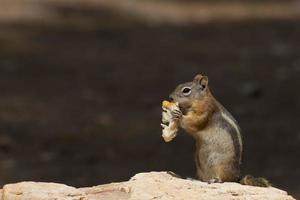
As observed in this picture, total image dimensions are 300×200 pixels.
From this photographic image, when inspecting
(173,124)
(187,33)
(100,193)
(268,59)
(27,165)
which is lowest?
(100,193)

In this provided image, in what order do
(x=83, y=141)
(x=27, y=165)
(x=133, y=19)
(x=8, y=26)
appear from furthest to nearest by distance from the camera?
1. (x=133, y=19)
2. (x=8, y=26)
3. (x=83, y=141)
4. (x=27, y=165)

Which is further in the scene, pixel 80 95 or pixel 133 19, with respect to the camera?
pixel 133 19

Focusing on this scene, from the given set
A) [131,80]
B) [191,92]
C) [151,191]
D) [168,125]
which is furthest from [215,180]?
[131,80]

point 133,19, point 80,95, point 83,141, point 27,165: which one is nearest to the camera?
point 27,165

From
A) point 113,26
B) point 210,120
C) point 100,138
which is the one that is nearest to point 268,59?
point 113,26

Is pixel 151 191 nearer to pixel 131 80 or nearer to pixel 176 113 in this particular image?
pixel 176 113

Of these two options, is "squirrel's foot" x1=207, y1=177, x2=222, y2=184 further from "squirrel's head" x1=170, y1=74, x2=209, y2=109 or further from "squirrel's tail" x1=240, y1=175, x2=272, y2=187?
"squirrel's head" x1=170, y1=74, x2=209, y2=109

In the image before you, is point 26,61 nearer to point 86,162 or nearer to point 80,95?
point 80,95
